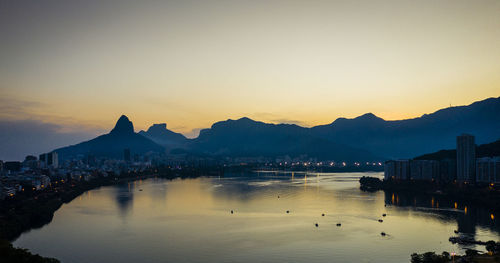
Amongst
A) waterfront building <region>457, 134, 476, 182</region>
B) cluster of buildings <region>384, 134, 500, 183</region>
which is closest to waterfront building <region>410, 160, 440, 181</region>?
cluster of buildings <region>384, 134, 500, 183</region>

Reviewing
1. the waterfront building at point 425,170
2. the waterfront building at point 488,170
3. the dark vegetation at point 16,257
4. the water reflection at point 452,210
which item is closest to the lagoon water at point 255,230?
the water reflection at point 452,210

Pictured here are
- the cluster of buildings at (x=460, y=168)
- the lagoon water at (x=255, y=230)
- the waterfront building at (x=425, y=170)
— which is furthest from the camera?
the waterfront building at (x=425, y=170)

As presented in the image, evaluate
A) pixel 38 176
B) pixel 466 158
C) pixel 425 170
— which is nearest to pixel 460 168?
pixel 466 158

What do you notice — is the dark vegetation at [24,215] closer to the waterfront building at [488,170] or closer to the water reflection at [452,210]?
the water reflection at [452,210]

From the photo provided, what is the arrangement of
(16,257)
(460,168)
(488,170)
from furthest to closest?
(460,168) → (488,170) → (16,257)

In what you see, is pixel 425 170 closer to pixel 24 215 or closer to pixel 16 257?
pixel 24 215

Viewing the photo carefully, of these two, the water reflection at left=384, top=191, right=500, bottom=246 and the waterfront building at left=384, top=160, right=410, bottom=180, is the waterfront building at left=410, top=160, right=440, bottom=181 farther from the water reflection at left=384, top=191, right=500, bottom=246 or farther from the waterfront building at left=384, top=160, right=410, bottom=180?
the water reflection at left=384, top=191, right=500, bottom=246
